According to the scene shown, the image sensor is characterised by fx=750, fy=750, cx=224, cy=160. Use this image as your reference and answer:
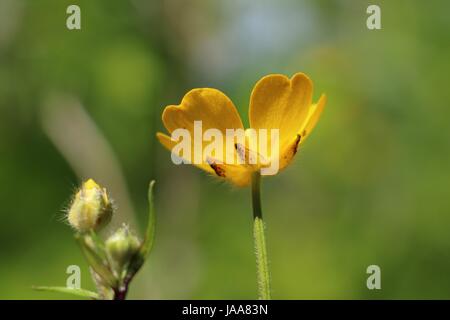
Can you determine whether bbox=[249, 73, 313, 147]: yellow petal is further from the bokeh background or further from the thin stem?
the bokeh background

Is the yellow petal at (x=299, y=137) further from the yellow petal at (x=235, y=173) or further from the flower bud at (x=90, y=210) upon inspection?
the flower bud at (x=90, y=210)

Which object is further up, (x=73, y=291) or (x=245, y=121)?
(x=245, y=121)

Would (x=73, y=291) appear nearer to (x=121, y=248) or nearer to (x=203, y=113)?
(x=121, y=248)

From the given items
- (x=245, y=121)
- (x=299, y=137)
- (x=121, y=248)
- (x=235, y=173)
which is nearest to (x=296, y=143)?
(x=299, y=137)

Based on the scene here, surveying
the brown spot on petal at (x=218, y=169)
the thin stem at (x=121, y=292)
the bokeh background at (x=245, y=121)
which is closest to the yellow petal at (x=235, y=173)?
the brown spot on petal at (x=218, y=169)

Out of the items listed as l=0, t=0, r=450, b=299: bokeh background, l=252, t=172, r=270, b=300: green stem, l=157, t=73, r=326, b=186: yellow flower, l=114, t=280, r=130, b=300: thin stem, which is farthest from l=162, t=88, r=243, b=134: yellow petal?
l=0, t=0, r=450, b=299: bokeh background

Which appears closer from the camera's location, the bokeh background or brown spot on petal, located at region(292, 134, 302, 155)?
brown spot on petal, located at region(292, 134, 302, 155)

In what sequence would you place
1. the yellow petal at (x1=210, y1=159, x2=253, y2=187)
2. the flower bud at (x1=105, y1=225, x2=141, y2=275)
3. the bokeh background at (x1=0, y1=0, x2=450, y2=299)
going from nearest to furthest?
the flower bud at (x1=105, y1=225, x2=141, y2=275) → the yellow petal at (x1=210, y1=159, x2=253, y2=187) → the bokeh background at (x1=0, y1=0, x2=450, y2=299)
